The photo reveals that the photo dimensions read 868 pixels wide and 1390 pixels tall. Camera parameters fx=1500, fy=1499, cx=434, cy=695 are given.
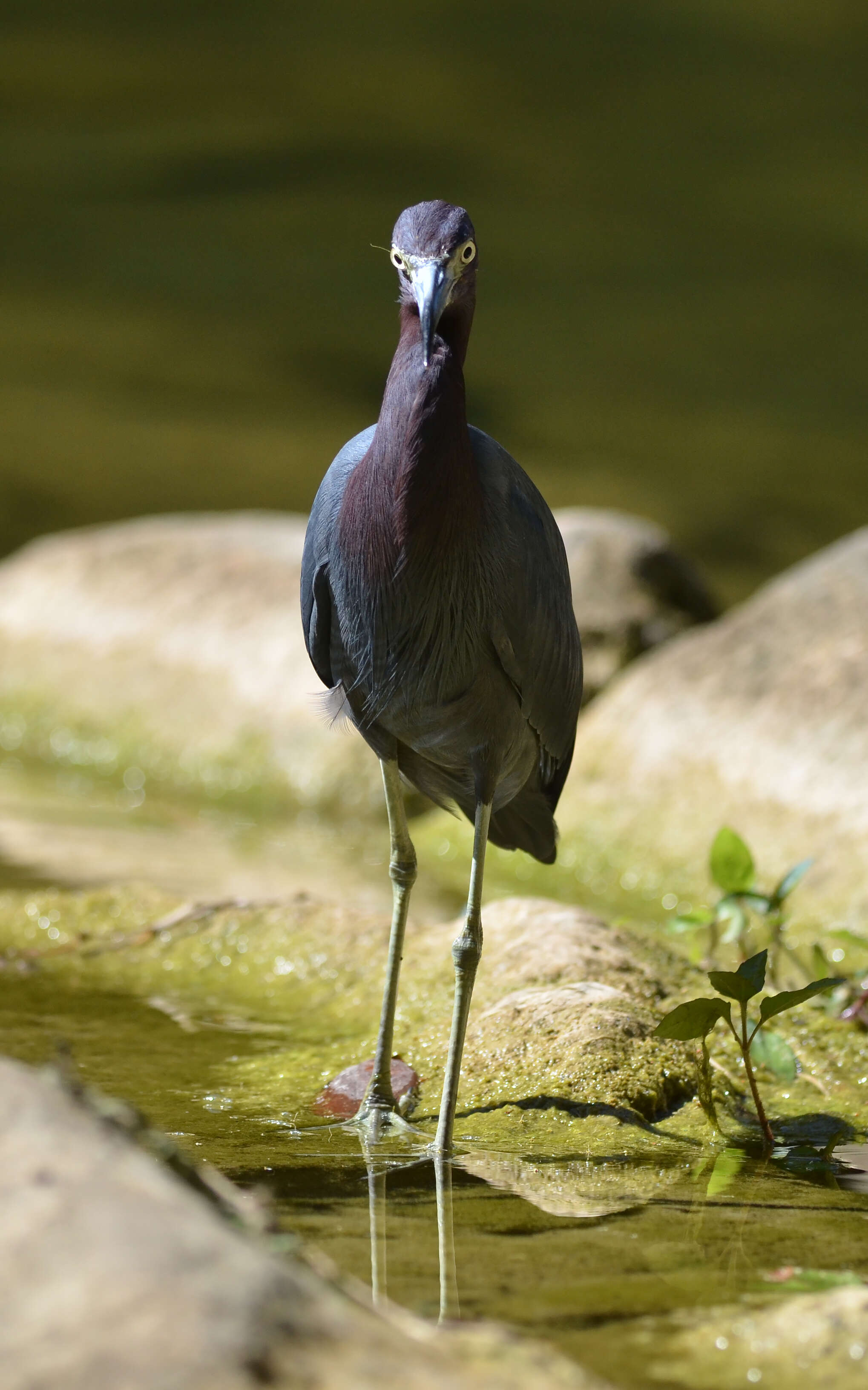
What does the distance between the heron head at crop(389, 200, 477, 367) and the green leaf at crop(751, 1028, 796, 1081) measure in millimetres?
1436

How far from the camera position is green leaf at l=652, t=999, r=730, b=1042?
8.61 ft

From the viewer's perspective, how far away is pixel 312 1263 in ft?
5.42

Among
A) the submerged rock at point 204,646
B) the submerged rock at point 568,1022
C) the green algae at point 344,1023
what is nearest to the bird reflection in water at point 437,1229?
the green algae at point 344,1023

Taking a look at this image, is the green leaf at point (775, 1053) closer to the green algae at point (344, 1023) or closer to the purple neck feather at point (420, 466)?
the green algae at point (344, 1023)

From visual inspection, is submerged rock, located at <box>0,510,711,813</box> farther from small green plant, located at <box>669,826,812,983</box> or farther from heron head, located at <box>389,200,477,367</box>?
heron head, located at <box>389,200,477,367</box>

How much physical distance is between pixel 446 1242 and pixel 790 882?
1427 mm

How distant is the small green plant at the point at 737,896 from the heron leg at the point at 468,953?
0.56 m

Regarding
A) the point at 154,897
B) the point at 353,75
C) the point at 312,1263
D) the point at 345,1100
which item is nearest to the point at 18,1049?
the point at 345,1100

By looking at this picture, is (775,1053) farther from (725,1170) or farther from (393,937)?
(393,937)

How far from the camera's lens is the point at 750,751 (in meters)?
5.28

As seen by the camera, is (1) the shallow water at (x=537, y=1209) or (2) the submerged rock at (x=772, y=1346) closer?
(2) the submerged rock at (x=772, y=1346)

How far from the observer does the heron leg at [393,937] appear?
2.87 metres

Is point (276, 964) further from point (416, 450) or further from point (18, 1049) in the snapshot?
point (416, 450)

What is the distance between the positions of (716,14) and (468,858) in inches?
332
